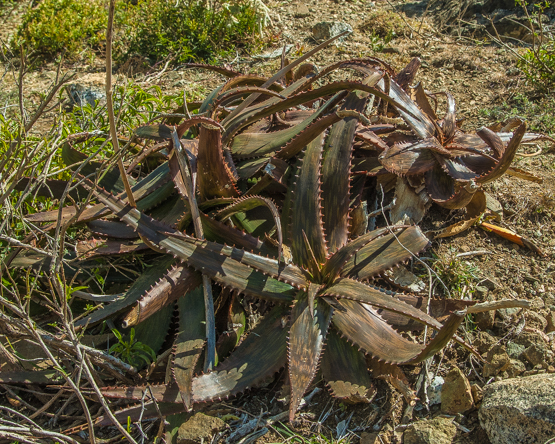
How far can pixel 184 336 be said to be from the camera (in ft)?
6.12

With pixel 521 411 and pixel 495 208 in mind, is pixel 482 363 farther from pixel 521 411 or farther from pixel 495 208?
pixel 495 208

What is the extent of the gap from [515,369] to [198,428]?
49.0 inches

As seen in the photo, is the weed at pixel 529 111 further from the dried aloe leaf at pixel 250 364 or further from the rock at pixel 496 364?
the dried aloe leaf at pixel 250 364

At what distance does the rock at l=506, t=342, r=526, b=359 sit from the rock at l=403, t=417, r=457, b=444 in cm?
43

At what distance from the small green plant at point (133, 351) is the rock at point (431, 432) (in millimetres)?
1017

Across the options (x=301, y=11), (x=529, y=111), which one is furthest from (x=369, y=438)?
(x=301, y=11)

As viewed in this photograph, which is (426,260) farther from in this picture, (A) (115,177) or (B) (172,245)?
(A) (115,177)

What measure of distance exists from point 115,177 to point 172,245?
0.76m

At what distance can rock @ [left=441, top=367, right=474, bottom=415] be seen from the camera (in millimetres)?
1762

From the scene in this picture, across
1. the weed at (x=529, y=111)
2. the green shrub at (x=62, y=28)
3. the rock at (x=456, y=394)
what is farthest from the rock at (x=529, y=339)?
the green shrub at (x=62, y=28)

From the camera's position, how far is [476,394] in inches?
70.8

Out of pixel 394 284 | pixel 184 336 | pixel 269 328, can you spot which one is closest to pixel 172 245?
pixel 184 336

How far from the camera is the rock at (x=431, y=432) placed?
1.68 m

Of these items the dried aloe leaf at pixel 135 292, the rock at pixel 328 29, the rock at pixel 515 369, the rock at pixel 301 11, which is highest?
the rock at pixel 301 11
